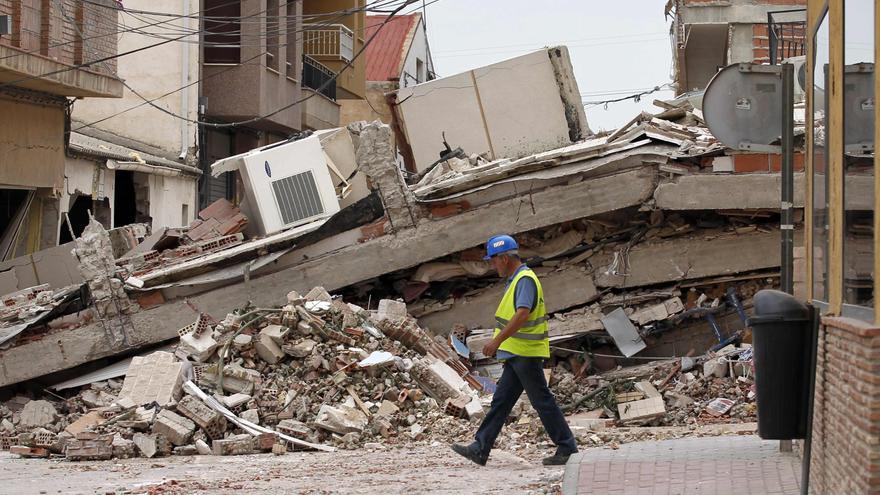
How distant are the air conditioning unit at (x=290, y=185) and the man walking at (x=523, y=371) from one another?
6.73 meters

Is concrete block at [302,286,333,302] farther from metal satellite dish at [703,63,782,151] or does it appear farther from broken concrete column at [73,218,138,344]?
metal satellite dish at [703,63,782,151]

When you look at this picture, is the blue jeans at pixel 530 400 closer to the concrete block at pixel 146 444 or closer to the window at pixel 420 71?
the concrete block at pixel 146 444

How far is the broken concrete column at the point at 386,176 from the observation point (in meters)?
14.6

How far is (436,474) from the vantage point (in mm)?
9117

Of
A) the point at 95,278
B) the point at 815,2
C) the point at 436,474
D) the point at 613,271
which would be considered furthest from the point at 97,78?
the point at 815,2

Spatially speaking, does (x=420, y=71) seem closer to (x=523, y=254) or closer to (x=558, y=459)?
(x=523, y=254)

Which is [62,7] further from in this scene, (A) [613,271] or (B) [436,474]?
(B) [436,474]

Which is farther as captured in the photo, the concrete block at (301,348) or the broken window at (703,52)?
the broken window at (703,52)

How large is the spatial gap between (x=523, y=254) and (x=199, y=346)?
413 centimetres

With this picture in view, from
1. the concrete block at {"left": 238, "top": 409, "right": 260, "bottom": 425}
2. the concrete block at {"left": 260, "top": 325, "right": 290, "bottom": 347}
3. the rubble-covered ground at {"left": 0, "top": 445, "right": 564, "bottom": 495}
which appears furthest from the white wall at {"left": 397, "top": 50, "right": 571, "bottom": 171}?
the rubble-covered ground at {"left": 0, "top": 445, "right": 564, "bottom": 495}

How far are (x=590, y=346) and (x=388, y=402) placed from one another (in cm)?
357

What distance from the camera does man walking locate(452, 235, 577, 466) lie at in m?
9.07

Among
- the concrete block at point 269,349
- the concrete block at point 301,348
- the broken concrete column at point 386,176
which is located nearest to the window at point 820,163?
the concrete block at point 301,348

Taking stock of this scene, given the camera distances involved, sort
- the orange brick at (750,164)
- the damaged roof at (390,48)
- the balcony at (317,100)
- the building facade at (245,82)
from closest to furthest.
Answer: the orange brick at (750,164) < the building facade at (245,82) < the balcony at (317,100) < the damaged roof at (390,48)
